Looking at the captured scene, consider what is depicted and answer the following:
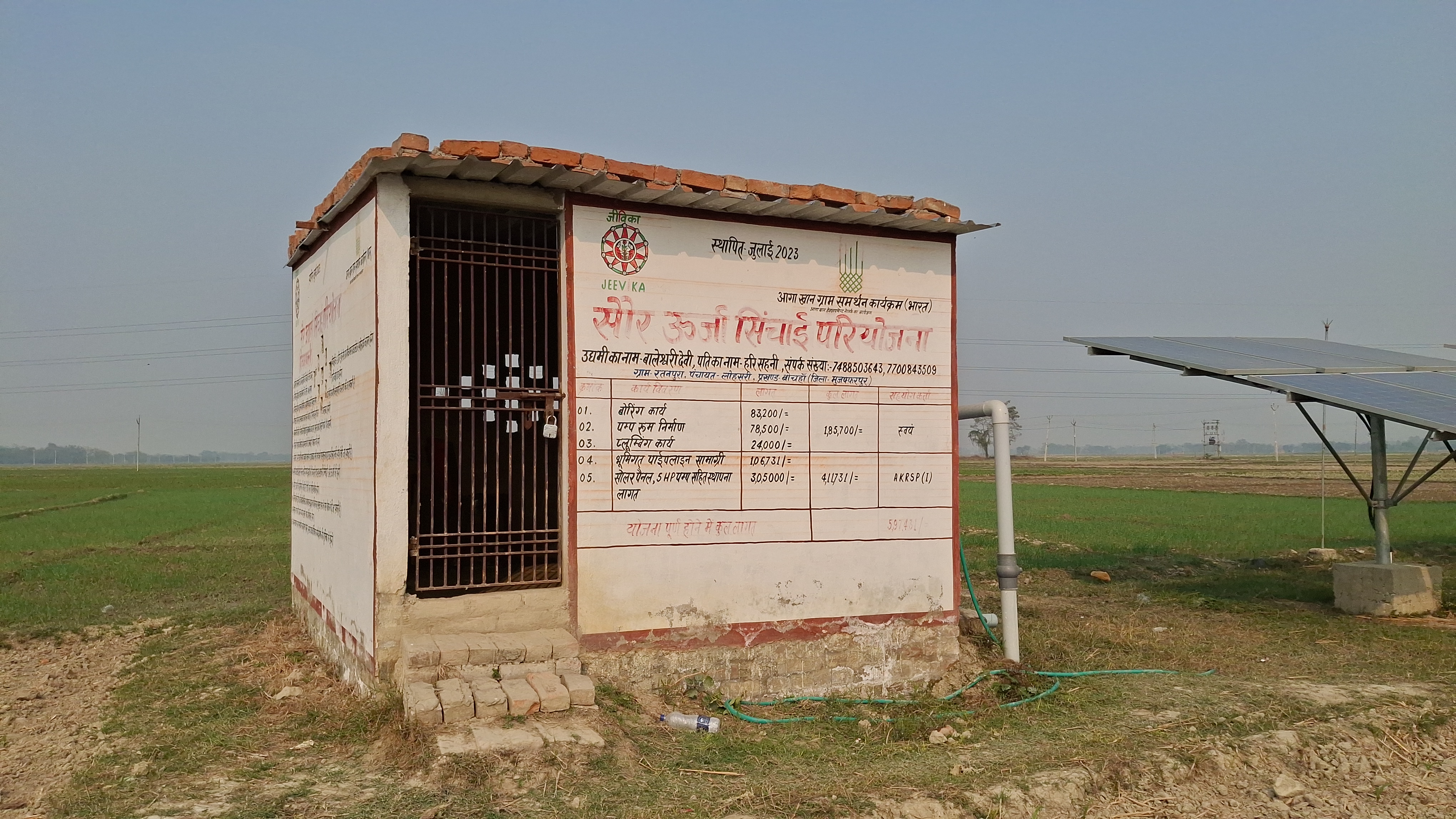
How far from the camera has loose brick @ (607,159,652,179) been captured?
652 centimetres

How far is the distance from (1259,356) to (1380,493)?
6.68 ft

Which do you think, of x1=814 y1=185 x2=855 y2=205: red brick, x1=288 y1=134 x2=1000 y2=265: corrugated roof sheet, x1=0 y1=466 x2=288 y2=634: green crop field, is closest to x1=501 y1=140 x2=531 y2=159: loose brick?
x1=288 y1=134 x2=1000 y2=265: corrugated roof sheet

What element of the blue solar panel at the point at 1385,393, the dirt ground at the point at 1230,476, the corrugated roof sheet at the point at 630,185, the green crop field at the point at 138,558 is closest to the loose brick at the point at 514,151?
the corrugated roof sheet at the point at 630,185

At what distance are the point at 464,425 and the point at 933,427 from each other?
399cm

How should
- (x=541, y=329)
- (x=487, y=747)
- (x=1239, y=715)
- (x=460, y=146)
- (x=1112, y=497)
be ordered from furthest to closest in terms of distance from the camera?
(x=1112, y=497) → (x=541, y=329) → (x=1239, y=715) → (x=460, y=146) → (x=487, y=747)

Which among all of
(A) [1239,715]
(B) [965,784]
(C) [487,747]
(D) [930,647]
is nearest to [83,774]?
(C) [487,747]

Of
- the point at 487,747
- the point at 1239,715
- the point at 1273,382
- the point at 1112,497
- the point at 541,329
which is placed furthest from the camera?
the point at 1112,497

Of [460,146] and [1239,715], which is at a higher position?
[460,146]

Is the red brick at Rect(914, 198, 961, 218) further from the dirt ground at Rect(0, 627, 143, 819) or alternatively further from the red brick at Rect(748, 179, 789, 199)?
the dirt ground at Rect(0, 627, 143, 819)

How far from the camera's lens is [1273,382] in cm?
1095

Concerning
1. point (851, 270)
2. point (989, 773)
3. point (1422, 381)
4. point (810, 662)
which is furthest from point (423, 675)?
point (1422, 381)

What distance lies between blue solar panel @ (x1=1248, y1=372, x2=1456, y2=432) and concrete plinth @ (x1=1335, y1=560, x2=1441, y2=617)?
1.77 meters

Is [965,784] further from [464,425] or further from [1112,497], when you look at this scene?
[1112,497]

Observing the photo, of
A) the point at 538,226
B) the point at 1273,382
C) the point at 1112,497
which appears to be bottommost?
the point at 1112,497
